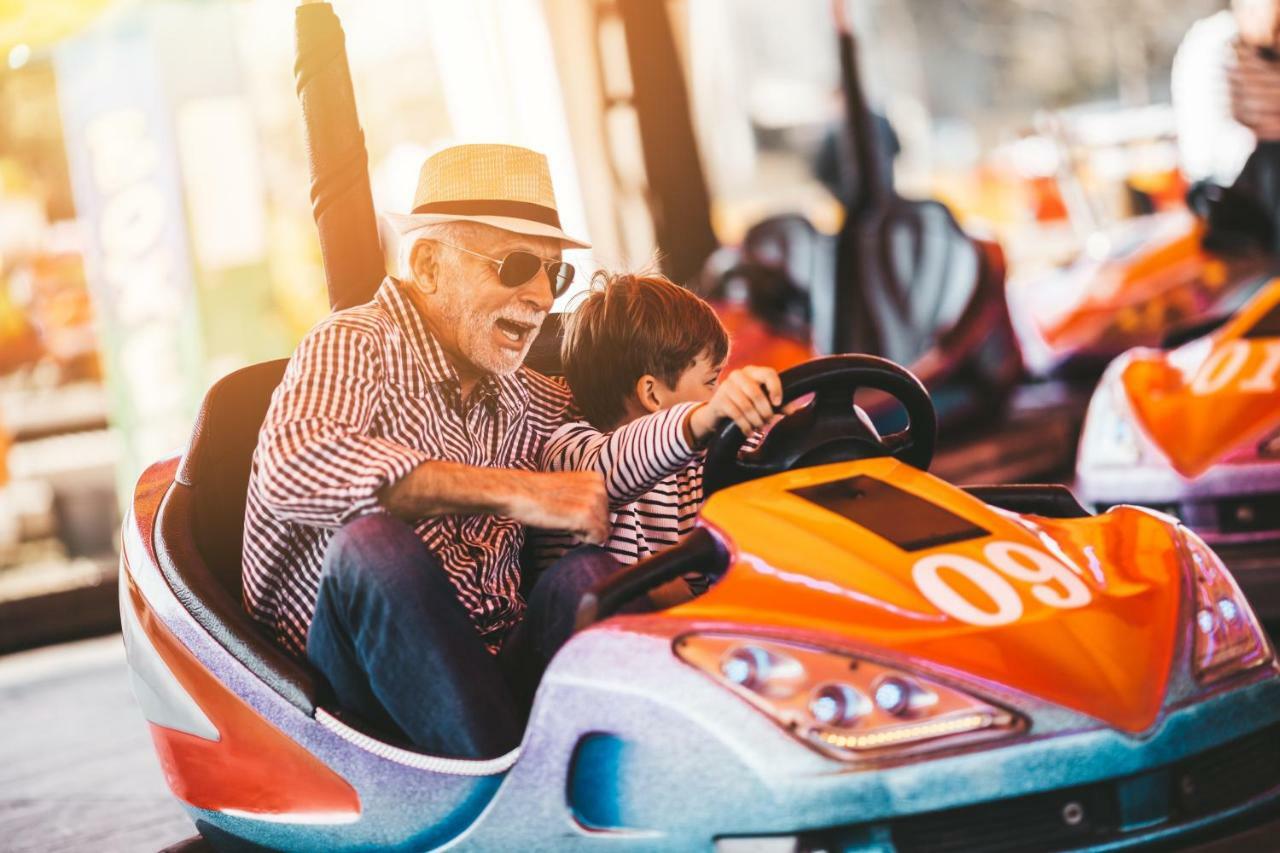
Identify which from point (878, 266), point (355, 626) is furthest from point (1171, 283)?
point (355, 626)

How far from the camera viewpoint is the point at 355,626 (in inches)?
63.7

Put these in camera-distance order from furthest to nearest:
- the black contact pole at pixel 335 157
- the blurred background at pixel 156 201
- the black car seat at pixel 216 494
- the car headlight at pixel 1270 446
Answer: the blurred background at pixel 156 201 → the car headlight at pixel 1270 446 → the black contact pole at pixel 335 157 → the black car seat at pixel 216 494

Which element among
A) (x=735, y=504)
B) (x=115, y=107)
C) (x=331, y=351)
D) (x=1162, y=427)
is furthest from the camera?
(x=115, y=107)

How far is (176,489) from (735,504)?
80 centimetres

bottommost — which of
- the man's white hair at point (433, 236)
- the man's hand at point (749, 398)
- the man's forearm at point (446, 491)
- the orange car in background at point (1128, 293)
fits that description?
the orange car in background at point (1128, 293)

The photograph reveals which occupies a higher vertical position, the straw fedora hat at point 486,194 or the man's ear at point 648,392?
the straw fedora hat at point 486,194

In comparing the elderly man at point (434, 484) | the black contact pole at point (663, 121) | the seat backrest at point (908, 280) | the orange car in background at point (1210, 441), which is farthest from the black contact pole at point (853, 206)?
the elderly man at point (434, 484)

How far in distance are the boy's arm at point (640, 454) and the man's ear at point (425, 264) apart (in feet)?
0.94

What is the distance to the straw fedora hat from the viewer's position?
181 centimetres

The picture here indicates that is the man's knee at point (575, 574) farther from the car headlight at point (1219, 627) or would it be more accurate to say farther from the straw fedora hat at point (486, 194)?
the car headlight at point (1219, 627)

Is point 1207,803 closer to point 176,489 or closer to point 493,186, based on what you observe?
point 493,186

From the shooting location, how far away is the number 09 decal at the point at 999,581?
138cm

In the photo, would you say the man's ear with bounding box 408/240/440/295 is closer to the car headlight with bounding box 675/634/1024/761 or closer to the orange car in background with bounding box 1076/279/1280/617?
the car headlight with bounding box 675/634/1024/761

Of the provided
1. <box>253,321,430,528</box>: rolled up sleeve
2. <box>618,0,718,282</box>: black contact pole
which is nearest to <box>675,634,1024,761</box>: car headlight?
<box>253,321,430,528</box>: rolled up sleeve
